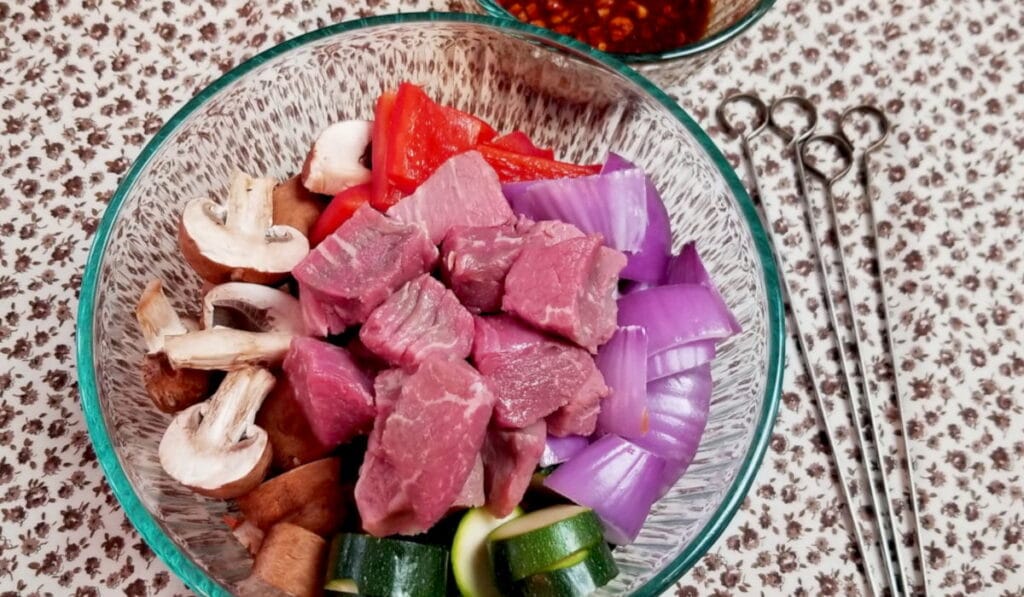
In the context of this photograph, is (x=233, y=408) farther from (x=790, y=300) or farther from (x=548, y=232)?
(x=790, y=300)

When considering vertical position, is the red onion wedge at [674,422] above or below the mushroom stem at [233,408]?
above

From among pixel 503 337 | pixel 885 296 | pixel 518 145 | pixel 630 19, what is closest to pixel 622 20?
pixel 630 19

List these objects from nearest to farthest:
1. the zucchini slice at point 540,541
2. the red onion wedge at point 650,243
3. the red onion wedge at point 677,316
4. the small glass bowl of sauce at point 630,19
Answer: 1. the zucchini slice at point 540,541
2. the red onion wedge at point 677,316
3. the red onion wedge at point 650,243
4. the small glass bowl of sauce at point 630,19

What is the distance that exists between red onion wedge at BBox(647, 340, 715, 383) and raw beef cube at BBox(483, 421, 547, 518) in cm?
26

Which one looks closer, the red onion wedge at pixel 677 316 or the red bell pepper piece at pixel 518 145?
the red onion wedge at pixel 677 316

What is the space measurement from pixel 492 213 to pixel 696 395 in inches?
21.7

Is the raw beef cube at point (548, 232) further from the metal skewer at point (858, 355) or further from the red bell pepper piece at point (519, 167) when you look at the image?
the metal skewer at point (858, 355)

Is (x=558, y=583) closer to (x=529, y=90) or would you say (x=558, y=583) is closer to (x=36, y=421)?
→ (x=529, y=90)

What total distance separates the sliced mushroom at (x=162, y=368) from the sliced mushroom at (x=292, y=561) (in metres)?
0.30

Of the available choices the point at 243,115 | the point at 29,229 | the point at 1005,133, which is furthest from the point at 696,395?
the point at 29,229

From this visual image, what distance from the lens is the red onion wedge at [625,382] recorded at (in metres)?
1.52

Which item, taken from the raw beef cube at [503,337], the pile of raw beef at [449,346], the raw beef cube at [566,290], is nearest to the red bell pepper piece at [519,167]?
the pile of raw beef at [449,346]

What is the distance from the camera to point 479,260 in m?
1.53

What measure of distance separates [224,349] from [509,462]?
552 mm
